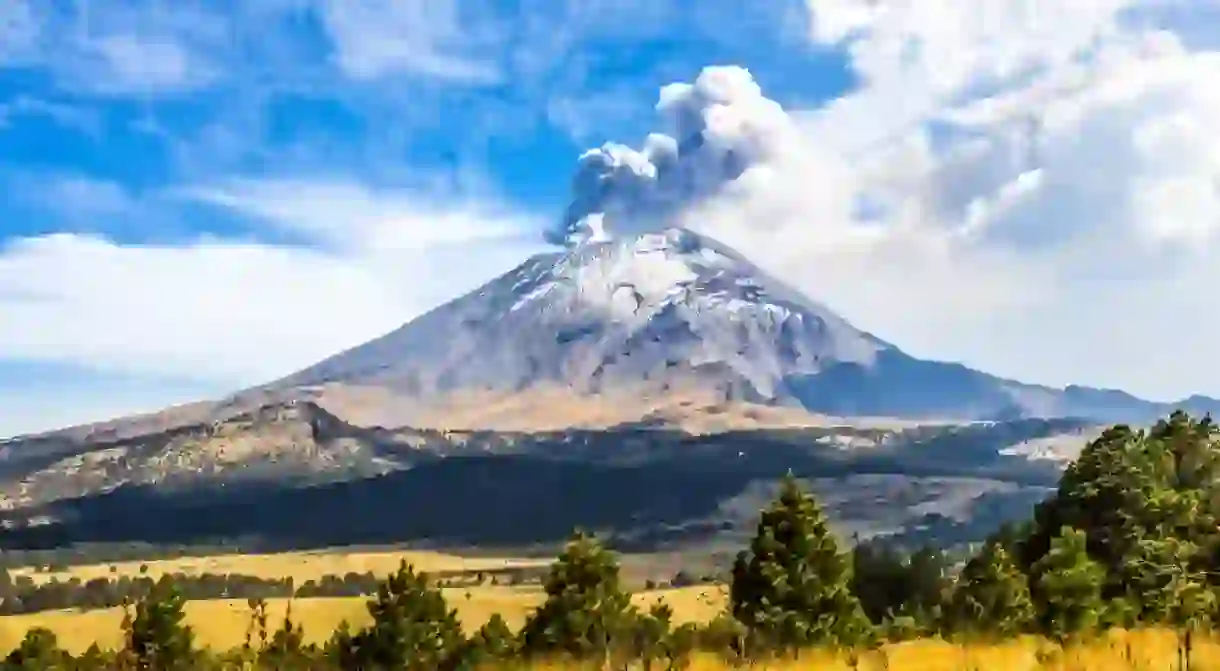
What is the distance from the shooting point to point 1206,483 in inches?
1704

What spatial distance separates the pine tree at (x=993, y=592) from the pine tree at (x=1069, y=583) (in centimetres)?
86

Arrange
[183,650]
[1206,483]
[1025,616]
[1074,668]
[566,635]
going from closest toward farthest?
[1074,668]
[1025,616]
[566,635]
[1206,483]
[183,650]

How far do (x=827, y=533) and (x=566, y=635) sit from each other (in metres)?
11.0

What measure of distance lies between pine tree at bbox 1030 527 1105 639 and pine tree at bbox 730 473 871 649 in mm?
12025

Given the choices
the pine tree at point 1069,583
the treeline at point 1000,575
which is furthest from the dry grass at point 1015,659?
the pine tree at point 1069,583

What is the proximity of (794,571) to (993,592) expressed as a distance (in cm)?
685

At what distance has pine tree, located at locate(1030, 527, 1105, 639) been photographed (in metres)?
30.6

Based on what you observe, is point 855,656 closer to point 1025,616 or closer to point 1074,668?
point 1074,668

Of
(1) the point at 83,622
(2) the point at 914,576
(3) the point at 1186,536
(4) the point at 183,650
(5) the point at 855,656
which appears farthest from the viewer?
(1) the point at 83,622

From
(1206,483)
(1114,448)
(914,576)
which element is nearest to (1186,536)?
(1114,448)

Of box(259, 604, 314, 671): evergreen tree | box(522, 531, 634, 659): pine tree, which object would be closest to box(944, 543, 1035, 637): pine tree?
box(522, 531, 634, 659): pine tree

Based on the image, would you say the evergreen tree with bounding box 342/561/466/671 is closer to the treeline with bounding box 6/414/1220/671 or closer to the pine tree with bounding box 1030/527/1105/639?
the treeline with bounding box 6/414/1220/671

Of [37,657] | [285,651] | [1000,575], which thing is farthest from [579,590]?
[37,657]

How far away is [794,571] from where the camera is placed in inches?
1768
